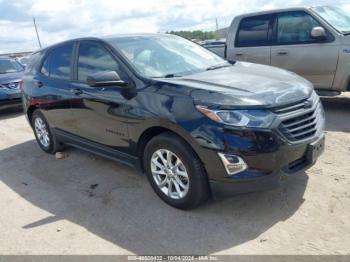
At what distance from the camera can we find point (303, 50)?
6832 mm

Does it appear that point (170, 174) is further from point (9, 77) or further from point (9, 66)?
point (9, 66)

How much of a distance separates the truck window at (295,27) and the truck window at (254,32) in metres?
0.27

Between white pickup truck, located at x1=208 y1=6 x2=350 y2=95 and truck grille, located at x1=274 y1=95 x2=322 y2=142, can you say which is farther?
white pickup truck, located at x1=208 y1=6 x2=350 y2=95

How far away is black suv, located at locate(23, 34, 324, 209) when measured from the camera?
326cm

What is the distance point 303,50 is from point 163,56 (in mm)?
3495

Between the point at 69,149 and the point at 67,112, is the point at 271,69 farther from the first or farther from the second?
the point at 69,149

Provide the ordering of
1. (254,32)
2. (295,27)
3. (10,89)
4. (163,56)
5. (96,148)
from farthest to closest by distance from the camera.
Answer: (10,89) → (254,32) → (295,27) → (96,148) → (163,56)

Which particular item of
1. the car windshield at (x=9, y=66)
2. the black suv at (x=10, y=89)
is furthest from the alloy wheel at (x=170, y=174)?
the car windshield at (x=9, y=66)

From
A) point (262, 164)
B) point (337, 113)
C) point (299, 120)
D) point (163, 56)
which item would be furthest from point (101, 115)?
point (337, 113)

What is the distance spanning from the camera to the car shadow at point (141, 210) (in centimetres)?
334

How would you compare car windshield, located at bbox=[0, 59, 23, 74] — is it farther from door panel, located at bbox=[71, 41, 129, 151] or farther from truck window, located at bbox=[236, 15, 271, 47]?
door panel, located at bbox=[71, 41, 129, 151]

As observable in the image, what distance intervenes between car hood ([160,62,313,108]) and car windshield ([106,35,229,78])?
299 mm

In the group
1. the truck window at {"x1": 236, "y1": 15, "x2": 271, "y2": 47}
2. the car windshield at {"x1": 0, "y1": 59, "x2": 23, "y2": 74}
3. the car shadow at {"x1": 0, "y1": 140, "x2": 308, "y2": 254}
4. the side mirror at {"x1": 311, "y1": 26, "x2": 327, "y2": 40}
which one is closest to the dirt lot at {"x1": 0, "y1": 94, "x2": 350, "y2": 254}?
the car shadow at {"x1": 0, "y1": 140, "x2": 308, "y2": 254}

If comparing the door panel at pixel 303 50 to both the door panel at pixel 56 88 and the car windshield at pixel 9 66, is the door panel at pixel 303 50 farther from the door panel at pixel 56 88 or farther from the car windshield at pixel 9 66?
the car windshield at pixel 9 66
